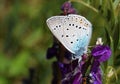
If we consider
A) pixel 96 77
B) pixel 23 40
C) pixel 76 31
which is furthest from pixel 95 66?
pixel 23 40

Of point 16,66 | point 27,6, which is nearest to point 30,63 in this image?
point 16,66

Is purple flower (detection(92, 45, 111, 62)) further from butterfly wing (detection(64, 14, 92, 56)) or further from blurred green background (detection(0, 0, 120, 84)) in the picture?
blurred green background (detection(0, 0, 120, 84))

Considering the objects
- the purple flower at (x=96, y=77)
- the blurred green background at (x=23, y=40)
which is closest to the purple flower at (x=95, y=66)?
the purple flower at (x=96, y=77)

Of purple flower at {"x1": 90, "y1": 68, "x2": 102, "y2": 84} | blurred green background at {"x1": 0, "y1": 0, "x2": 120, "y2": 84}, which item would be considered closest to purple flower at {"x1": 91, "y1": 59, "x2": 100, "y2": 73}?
purple flower at {"x1": 90, "y1": 68, "x2": 102, "y2": 84}

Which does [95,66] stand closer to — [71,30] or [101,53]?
[101,53]

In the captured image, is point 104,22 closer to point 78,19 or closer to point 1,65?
point 78,19

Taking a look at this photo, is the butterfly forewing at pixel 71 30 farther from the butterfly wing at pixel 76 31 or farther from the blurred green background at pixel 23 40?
the blurred green background at pixel 23 40
